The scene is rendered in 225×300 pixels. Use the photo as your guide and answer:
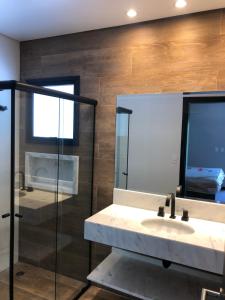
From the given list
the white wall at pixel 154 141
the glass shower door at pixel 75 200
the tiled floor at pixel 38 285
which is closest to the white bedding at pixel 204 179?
the white wall at pixel 154 141

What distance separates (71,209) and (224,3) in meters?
2.36

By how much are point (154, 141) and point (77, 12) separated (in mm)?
1328

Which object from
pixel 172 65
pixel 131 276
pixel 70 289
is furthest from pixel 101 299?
pixel 172 65

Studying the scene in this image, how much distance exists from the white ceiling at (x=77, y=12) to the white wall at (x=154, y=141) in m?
0.70

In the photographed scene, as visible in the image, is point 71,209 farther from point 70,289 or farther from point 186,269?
point 186,269

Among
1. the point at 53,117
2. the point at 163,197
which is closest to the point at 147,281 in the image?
the point at 163,197

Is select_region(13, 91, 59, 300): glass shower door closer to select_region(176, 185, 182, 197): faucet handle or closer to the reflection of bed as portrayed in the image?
select_region(176, 185, 182, 197): faucet handle

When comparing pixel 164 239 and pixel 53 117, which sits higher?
pixel 53 117

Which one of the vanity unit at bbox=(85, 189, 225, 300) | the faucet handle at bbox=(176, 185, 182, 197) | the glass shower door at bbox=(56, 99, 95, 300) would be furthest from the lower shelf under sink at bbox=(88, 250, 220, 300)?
the faucet handle at bbox=(176, 185, 182, 197)

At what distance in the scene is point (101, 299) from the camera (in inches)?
102

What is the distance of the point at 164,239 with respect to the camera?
71.7 inches

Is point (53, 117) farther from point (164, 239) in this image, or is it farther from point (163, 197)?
point (164, 239)

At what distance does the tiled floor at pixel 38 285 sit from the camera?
2.52m

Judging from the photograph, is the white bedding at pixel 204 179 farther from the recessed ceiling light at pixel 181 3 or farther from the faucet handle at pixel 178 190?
the recessed ceiling light at pixel 181 3
